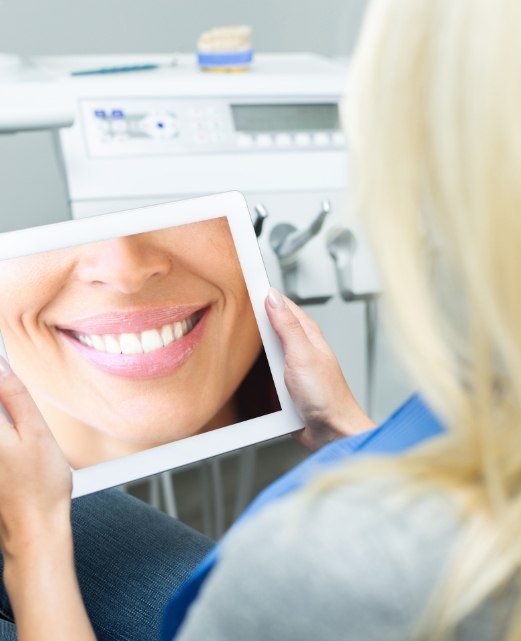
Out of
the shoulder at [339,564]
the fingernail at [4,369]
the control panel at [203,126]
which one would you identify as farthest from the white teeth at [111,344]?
the shoulder at [339,564]

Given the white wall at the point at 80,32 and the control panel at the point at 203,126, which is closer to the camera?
the control panel at the point at 203,126

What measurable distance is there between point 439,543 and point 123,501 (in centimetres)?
60

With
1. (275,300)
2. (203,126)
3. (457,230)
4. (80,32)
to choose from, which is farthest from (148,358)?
(80,32)

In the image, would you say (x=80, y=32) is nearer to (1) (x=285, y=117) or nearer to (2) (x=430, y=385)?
(1) (x=285, y=117)

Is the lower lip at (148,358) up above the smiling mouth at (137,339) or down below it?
below

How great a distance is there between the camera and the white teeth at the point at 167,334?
2.63ft

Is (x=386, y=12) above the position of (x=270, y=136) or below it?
above

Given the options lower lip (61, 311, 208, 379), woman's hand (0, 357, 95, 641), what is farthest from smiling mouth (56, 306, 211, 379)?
woman's hand (0, 357, 95, 641)

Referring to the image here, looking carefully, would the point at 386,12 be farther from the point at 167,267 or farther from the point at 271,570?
the point at 167,267

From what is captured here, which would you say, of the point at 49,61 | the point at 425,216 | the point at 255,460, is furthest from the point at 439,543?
the point at 255,460

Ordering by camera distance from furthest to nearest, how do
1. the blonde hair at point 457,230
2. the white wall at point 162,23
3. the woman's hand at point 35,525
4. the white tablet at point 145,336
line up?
1. the white wall at point 162,23
2. the white tablet at point 145,336
3. the woman's hand at point 35,525
4. the blonde hair at point 457,230

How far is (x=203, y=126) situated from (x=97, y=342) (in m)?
0.38

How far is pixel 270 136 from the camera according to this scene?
1.05 metres

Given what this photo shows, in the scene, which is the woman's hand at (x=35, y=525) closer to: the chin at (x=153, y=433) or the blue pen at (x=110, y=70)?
the chin at (x=153, y=433)
